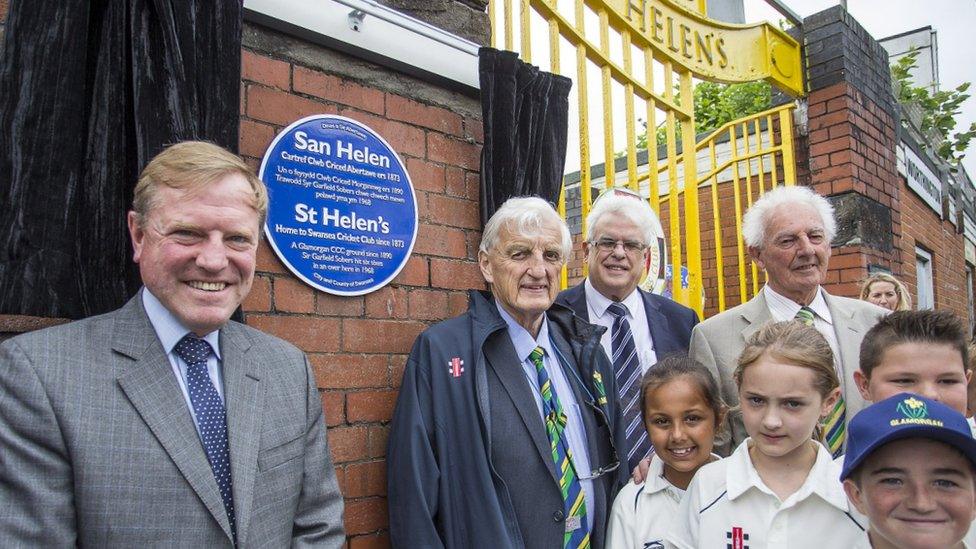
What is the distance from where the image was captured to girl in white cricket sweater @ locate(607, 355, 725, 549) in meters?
2.04

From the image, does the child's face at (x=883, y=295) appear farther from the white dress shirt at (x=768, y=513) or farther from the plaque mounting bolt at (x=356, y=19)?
the plaque mounting bolt at (x=356, y=19)

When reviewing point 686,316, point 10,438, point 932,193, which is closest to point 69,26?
point 10,438

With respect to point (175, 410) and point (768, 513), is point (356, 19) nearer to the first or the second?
point (175, 410)

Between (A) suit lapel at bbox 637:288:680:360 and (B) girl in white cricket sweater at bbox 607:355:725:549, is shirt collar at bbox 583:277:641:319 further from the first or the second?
(B) girl in white cricket sweater at bbox 607:355:725:549

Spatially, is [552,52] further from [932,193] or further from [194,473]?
[932,193]

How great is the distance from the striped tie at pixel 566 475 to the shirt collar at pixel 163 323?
114 centimetres

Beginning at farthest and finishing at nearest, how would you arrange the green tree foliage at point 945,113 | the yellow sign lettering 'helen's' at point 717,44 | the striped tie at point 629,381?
the green tree foliage at point 945,113 → the yellow sign lettering 'helen's' at point 717,44 → the striped tie at point 629,381

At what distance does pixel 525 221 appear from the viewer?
2.23 metres

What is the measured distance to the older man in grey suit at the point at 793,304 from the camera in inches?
98.7

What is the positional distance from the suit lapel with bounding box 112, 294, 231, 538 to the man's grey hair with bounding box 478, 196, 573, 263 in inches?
45.7

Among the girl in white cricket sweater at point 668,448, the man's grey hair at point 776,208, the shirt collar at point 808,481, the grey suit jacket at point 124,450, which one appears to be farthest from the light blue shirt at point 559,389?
the man's grey hair at point 776,208

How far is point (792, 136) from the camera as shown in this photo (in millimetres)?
5324

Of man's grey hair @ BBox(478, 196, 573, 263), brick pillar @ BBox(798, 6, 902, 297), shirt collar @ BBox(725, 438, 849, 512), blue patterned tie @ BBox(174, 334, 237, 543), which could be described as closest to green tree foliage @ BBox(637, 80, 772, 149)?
brick pillar @ BBox(798, 6, 902, 297)

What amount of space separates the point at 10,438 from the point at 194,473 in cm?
33
